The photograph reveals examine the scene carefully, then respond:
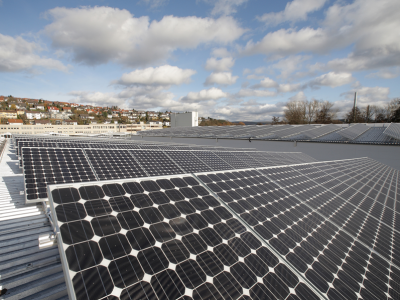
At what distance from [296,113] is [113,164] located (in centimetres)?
6724

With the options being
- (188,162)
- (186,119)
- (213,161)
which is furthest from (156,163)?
(186,119)

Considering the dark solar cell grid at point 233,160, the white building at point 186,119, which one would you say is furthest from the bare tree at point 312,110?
the dark solar cell grid at point 233,160

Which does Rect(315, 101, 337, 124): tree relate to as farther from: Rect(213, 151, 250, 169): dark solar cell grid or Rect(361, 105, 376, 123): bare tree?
Rect(213, 151, 250, 169): dark solar cell grid

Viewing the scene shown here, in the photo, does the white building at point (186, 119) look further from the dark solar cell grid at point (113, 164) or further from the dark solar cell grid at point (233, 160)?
the dark solar cell grid at point (113, 164)

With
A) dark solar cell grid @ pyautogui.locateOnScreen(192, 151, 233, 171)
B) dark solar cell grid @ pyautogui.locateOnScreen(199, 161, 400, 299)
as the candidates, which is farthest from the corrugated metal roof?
dark solar cell grid @ pyautogui.locateOnScreen(192, 151, 233, 171)

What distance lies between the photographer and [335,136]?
2289 cm

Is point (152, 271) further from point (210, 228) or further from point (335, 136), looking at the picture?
point (335, 136)

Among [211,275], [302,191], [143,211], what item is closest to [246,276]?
[211,275]

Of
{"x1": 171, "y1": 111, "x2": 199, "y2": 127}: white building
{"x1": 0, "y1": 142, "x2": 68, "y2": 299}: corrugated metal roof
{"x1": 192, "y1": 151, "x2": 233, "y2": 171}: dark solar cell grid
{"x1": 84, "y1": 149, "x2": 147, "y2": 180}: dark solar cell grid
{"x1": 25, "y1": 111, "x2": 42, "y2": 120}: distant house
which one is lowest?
{"x1": 0, "y1": 142, "x2": 68, "y2": 299}: corrugated metal roof

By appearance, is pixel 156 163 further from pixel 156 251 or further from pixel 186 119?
pixel 186 119

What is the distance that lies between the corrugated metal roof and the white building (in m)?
60.1

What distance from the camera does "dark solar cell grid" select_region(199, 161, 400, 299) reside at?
3615 millimetres

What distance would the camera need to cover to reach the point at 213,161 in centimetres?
1424

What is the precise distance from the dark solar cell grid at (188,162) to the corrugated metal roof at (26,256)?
289 inches
